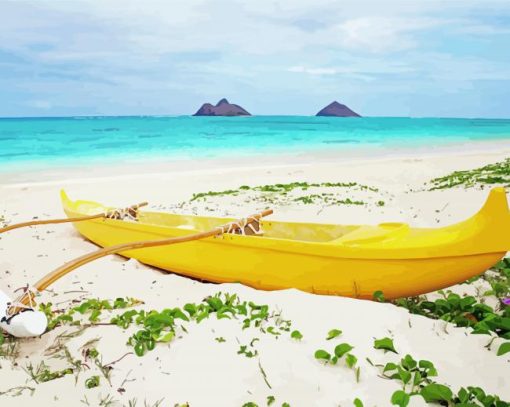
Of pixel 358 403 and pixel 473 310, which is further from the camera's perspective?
pixel 473 310

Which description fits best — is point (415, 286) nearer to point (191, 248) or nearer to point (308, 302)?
point (308, 302)

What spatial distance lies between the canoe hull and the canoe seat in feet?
1.23

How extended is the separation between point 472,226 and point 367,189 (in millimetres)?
7833

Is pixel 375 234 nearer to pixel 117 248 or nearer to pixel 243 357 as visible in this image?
pixel 243 357

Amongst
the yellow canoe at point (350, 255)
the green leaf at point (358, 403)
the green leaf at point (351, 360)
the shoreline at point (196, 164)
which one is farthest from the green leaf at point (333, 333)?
the shoreline at point (196, 164)

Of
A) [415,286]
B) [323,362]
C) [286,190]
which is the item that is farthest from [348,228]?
[286,190]

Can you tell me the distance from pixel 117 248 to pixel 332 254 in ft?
6.37

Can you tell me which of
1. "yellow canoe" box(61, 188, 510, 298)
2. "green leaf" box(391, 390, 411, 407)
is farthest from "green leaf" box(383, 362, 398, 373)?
"yellow canoe" box(61, 188, 510, 298)

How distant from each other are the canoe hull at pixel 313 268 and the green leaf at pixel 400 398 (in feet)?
5.23

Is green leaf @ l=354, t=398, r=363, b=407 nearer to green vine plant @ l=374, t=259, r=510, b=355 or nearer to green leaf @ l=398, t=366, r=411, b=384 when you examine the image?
green leaf @ l=398, t=366, r=411, b=384

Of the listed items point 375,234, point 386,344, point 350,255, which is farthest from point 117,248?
point 386,344

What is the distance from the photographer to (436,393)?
2.63m

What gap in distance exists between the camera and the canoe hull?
156 inches

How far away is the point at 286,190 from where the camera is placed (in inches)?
456
